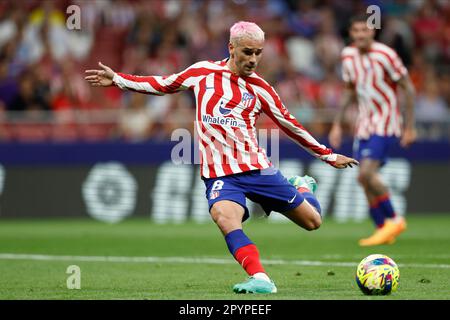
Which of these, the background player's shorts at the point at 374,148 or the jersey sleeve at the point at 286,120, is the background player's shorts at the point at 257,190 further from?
the background player's shorts at the point at 374,148

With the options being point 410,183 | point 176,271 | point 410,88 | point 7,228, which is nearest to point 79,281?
point 176,271

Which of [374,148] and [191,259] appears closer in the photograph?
[191,259]

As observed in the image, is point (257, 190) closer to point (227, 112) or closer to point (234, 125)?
point (234, 125)

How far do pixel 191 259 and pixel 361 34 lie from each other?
3834 millimetres

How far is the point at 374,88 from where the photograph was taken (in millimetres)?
13328

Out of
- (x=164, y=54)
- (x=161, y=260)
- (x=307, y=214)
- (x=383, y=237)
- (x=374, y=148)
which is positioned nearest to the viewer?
(x=307, y=214)

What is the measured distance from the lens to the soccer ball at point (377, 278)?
7.85 metres

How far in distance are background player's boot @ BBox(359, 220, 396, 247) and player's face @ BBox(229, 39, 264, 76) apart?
16.7 feet

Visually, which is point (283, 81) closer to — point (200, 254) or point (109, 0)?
point (109, 0)

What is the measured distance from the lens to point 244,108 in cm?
848

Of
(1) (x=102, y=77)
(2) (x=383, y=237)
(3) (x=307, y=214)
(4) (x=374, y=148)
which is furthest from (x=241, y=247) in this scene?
(4) (x=374, y=148)

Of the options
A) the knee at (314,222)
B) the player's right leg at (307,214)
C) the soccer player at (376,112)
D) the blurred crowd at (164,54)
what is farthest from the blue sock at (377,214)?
the blurred crowd at (164,54)

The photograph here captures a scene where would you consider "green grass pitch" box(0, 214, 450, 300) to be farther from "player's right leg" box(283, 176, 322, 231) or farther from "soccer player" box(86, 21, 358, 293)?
"soccer player" box(86, 21, 358, 293)

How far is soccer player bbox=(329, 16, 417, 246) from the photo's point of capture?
13.1 m
